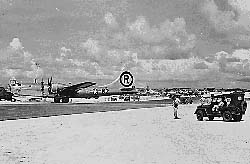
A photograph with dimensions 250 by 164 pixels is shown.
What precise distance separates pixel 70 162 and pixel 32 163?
131 cm

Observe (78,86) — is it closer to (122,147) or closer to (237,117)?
(237,117)

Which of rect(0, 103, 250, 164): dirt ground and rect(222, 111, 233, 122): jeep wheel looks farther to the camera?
rect(222, 111, 233, 122): jeep wheel

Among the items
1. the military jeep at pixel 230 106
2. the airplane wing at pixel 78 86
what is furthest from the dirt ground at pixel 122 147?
A: the airplane wing at pixel 78 86

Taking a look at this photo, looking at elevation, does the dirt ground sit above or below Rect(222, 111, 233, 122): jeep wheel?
below

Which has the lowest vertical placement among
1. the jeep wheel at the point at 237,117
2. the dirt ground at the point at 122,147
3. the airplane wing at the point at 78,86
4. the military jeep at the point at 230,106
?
the dirt ground at the point at 122,147

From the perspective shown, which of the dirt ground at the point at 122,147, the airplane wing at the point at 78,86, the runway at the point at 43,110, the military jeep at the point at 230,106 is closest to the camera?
the dirt ground at the point at 122,147

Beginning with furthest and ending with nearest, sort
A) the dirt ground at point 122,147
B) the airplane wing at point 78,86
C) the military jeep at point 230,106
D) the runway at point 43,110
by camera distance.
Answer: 1. the airplane wing at point 78,86
2. the runway at point 43,110
3. the military jeep at point 230,106
4. the dirt ground at point 122,147

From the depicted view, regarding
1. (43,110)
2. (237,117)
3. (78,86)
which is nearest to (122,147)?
(237,117)

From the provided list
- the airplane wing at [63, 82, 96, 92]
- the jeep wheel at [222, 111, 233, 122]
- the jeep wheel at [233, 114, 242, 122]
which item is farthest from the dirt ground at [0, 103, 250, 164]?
the airplane wing at [63, 82, 96, 92]

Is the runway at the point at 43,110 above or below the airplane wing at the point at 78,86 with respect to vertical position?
below

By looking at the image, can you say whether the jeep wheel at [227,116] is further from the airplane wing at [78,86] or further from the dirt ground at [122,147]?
the airplane wing at [78,86]

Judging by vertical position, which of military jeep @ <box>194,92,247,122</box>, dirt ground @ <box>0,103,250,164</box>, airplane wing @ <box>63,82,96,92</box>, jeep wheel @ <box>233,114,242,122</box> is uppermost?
airplane wing @ <box>63,82,96,92</box>

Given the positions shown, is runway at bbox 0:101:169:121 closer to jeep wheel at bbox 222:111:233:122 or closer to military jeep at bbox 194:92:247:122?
military jeep at bbox 194:92:247:122

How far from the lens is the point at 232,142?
19.0m
